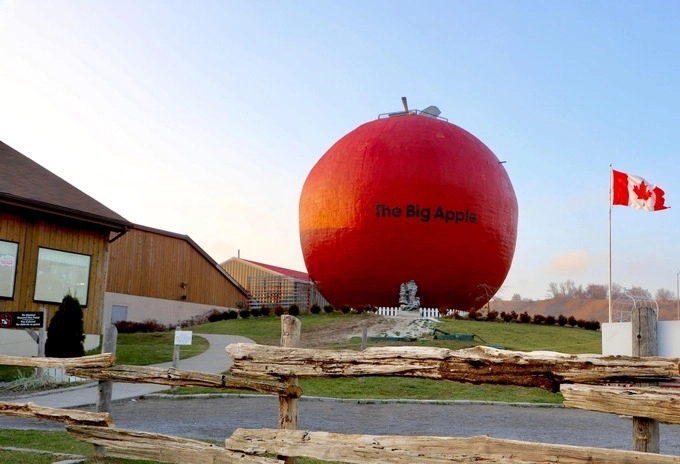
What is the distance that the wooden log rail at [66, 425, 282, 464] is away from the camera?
6031 mm

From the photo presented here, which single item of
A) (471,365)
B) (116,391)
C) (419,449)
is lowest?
(116,391)

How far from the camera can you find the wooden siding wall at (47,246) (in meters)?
18.9

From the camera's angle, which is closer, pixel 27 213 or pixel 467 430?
pixel 467 430

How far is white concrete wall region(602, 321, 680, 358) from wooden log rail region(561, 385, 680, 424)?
7.33 m

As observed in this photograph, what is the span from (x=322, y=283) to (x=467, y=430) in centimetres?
2467

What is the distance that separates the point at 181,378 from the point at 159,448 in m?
0.73

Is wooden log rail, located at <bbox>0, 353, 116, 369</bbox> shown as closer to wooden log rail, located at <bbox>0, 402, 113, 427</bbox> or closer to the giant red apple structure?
wooden log rail, located at <bbox>0, 402, 113, 427</bbox>

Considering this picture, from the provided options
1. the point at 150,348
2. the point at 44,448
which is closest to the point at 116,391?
the point at 44,448

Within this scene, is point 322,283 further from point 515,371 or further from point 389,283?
point 515,371

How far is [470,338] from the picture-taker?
79.0 ft

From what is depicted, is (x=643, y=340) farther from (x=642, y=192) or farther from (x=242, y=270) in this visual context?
(x=242, y=270)

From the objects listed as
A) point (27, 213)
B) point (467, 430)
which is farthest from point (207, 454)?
point (27, 213)

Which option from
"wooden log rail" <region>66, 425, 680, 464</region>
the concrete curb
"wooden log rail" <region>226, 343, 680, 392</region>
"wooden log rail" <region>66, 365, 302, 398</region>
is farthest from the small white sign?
"wooden log rail" <region>226, 343, 680, 392</region>

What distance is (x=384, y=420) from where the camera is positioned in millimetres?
11688
